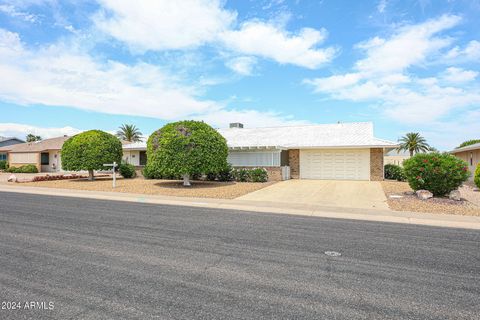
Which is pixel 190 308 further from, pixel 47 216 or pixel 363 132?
pixel 363 132

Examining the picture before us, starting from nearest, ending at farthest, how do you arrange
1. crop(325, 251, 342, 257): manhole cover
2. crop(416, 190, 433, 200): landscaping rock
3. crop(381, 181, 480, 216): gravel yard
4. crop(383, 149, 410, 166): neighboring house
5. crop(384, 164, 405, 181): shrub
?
crop(325, 251, 342, 257): manhole cover < crop(381, 181, 480, 216): gravel yard < crop(416, 190, 433, 200): landscaping rock < crop(384, 164, 405, 181): shrub < crop(383, 149, 410, 166): neighboring house

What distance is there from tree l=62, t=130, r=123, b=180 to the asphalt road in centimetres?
1474

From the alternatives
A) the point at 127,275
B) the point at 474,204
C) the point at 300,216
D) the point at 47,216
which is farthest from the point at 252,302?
the point at 474,204

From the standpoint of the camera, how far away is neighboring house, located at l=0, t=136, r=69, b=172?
3694cm

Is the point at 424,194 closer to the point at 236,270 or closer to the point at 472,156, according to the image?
the point at 236,270

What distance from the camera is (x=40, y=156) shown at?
122 ft

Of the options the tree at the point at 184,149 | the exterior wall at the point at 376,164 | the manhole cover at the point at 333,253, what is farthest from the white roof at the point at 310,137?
the manhole cover at the point at 333,253

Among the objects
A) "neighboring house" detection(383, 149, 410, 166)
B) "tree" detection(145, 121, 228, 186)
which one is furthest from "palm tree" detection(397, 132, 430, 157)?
"tree" detection(145, 121, 228, 186)

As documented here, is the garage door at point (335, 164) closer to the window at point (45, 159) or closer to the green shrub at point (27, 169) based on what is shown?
the green shrub at point (27, 169)

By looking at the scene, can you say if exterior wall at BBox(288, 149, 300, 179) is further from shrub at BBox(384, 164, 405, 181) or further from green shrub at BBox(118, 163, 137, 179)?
→ green shrub at BBox(118, 163, 137, 179)

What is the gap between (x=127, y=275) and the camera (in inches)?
181

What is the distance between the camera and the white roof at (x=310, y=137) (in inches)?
909

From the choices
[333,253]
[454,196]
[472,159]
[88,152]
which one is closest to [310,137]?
[472,159]

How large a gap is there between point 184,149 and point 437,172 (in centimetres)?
1287
